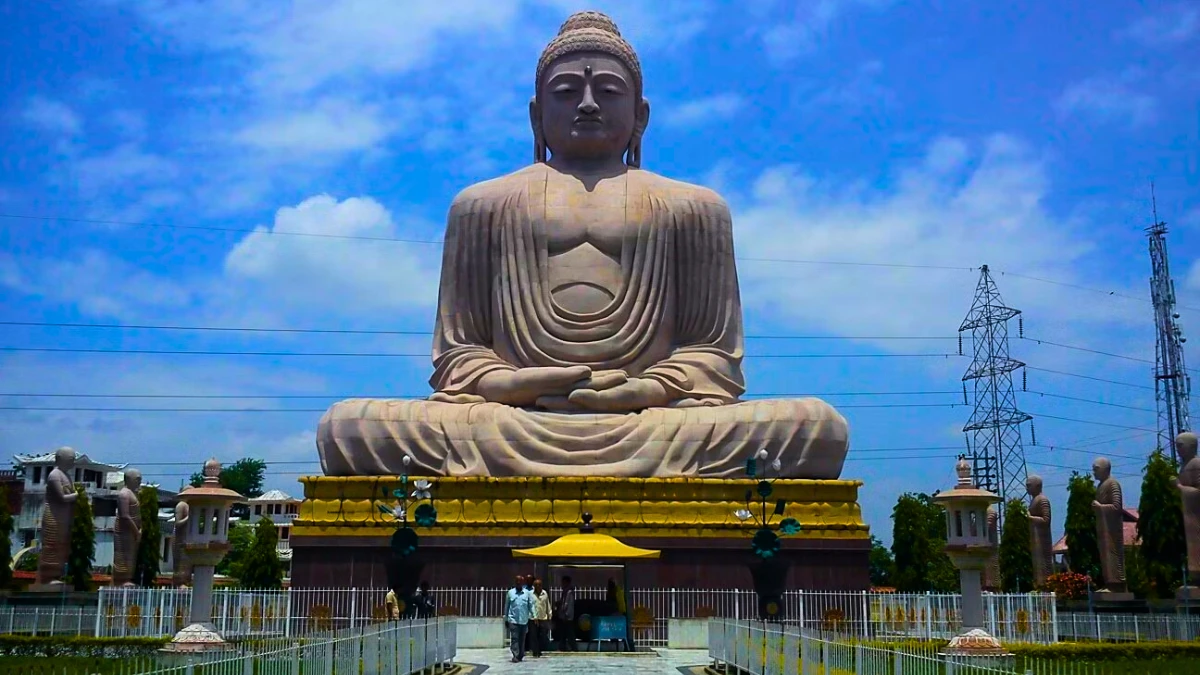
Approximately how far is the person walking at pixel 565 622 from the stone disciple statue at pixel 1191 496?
11.4 metres

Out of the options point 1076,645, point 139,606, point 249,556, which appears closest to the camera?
point 1076,645

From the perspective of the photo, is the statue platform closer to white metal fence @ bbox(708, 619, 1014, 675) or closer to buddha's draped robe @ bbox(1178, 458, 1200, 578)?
buddha's draped robe @ bbox(1178, 458, 1200, 578)

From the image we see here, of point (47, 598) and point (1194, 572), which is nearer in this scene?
point (1194, 572)

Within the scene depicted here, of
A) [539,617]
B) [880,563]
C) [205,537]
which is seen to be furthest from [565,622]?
[880,563]

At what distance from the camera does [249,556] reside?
41000 millimetres

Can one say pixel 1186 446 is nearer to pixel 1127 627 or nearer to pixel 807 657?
pixel 1127 627

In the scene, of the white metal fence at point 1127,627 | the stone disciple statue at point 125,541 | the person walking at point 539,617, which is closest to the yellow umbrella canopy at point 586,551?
the person walking at point 539,617

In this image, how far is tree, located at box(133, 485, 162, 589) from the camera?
3312 cm

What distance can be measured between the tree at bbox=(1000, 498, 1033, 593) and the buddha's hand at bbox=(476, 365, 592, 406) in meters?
17.2

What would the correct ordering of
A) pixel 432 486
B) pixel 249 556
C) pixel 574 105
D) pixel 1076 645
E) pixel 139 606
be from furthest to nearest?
pixel 249 556 → pixel 574 105 → pixel 432 486 → pixel 139 606 → pixel 1076 645

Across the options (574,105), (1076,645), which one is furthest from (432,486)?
(1076,645)

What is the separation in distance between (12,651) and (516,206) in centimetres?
1145

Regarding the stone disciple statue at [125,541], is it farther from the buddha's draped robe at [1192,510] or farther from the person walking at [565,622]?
the buddha's draped robe at [1192,510]

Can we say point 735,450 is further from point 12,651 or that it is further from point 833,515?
point 12,651
